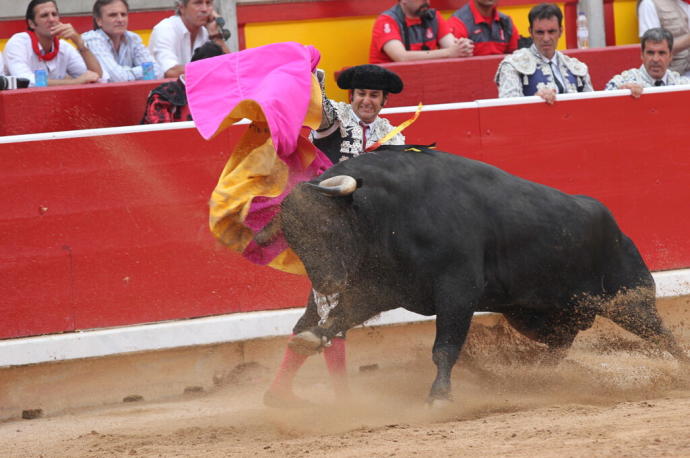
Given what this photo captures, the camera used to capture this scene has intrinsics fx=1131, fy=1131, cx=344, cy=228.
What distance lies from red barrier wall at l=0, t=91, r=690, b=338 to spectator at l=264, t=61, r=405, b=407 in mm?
1191

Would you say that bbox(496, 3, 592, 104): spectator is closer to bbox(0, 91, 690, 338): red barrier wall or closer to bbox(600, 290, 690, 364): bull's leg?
bbox(0, 91, 690, 338): red barrier wall

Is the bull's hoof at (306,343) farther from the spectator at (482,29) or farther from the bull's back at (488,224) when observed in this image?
the spectator at (482,29)

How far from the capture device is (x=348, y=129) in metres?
4.98

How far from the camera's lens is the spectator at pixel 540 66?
660 cm

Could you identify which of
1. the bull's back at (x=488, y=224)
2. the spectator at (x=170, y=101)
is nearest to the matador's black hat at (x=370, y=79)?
the bull's back at (x=488, y=224)

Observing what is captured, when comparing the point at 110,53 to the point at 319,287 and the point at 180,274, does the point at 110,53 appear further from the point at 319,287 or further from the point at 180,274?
the point at 319,287

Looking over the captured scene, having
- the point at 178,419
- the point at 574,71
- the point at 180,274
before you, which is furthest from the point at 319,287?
the point at 574,71

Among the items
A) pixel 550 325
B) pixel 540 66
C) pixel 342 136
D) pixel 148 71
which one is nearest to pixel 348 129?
pixel 342 136

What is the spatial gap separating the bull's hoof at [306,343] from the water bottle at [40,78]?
9.16 ft

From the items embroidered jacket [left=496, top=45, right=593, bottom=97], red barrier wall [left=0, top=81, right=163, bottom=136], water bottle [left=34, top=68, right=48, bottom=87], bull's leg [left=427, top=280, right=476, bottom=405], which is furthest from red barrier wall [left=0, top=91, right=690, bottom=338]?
bull's leg [left=427, top=280, right=476, bottom=405]

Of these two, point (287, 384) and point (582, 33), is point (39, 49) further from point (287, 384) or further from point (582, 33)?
point (582, 33)

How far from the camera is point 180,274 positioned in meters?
6.05

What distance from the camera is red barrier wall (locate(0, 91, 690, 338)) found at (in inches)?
230

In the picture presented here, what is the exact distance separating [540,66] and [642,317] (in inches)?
81.1
